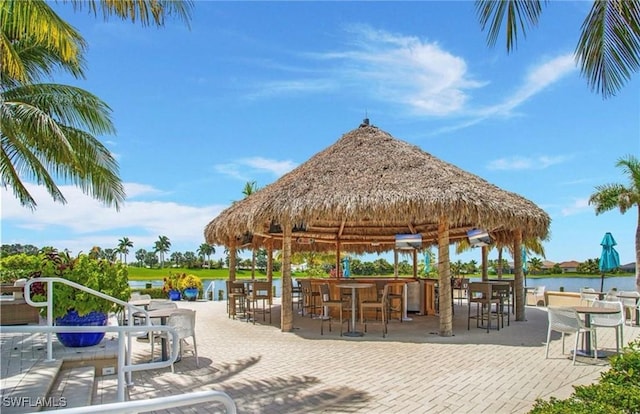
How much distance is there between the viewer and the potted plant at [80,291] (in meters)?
6.27

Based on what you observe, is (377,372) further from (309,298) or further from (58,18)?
(309,298)

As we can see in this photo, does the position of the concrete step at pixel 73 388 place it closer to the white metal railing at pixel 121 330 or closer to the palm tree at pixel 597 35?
the white metal railing at pixel 121 330

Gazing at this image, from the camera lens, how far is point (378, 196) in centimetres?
971

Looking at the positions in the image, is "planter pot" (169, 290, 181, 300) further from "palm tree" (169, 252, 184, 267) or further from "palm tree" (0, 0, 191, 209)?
"palm tree" (169, 252, 184, 267)

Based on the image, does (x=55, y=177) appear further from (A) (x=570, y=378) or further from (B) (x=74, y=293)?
(A) (x=570, y=378)

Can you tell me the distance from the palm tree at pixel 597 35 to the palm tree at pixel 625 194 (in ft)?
46.2

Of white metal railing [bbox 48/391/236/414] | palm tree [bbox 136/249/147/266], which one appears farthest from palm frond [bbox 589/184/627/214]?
palm tree [bbox 136/249/147/266]

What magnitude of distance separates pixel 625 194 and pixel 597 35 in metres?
14.7

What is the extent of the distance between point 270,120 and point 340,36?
505 centimetres

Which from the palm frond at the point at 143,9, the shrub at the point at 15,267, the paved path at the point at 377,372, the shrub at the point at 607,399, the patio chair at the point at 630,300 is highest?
the palm frond at the point at 143,9

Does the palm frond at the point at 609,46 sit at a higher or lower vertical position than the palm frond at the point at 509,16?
lower

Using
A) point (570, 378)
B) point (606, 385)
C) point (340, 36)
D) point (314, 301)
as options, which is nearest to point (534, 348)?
point (570, 378)

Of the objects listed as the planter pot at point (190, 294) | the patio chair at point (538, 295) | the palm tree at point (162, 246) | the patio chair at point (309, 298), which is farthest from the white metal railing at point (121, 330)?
the palm tree at point (162, 246)

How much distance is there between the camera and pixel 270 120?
14.5m
